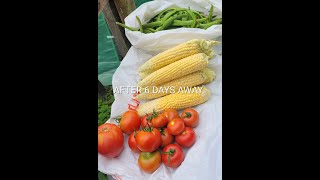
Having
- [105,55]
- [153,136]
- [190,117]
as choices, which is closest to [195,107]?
[190,117]

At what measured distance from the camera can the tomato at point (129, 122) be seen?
7.27ft

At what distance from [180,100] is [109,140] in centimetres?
43

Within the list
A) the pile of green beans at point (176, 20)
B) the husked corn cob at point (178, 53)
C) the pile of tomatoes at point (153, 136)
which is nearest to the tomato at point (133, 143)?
the pile of tomatoes at point (153, 136)

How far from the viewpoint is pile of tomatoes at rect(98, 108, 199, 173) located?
6.93 feet

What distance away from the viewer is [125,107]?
2287 millimetres

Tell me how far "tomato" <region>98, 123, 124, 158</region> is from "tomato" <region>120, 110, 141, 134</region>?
1.4 inches

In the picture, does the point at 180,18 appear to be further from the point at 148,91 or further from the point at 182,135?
the point at 182,135

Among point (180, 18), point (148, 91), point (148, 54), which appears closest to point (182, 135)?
point (148, 91)

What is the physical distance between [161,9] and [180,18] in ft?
0.40

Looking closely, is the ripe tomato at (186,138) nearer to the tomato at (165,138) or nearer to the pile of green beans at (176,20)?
the tomato at (165,138)

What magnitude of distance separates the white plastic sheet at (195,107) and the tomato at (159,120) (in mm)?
180

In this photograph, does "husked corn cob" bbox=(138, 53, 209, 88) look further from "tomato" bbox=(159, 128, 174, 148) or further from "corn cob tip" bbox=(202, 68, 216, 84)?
"tomato" bbox=(159, 128, 174, 148)

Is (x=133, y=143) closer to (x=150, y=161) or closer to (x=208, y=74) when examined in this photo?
(x=150, y=161)
